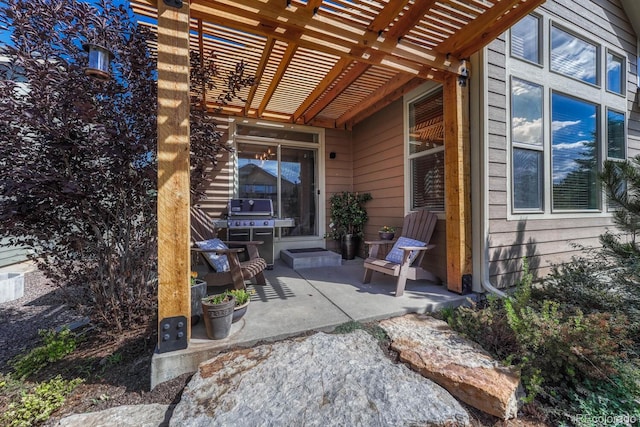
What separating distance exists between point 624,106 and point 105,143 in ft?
23.0

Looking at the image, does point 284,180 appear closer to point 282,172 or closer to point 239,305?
point 282,172

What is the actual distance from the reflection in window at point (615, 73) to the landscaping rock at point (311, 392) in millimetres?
5574

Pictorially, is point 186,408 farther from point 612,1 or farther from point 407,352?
point 612,1

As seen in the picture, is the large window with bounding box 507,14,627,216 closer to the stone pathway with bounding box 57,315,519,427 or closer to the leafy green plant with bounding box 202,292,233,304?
the stone pathway with bounding box 57,315,519,427

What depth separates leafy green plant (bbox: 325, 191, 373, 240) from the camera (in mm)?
5074

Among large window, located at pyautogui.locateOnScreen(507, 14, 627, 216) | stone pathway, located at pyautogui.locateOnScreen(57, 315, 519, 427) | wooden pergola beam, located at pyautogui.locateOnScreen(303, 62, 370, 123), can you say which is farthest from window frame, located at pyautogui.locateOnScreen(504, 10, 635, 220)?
stone pathway, located at pyautogui.locateOnScreen(57, 315, 519, 427)

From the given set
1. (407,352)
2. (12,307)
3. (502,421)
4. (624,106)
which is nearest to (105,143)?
(407,352)

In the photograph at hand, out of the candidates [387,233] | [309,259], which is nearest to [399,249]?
[387,233]

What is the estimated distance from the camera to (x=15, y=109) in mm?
1896

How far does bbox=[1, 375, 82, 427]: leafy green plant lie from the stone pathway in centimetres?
21

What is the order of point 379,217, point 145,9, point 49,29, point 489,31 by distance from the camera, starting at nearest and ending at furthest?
point 49,29 < point 145,9 < point 489,31 < point 379,217

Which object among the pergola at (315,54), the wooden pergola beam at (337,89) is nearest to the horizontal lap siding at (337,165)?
the wooden pergola beam at (337,89)

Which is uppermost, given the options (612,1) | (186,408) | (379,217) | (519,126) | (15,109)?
(612,1)

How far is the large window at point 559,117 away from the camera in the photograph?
3254 mm
